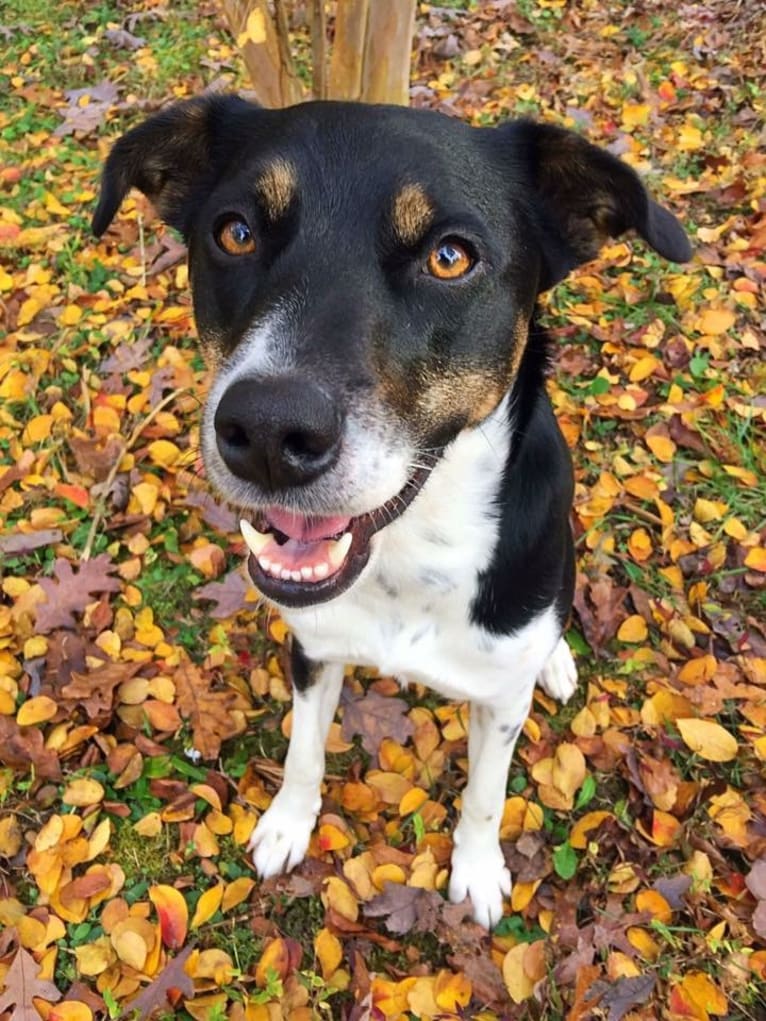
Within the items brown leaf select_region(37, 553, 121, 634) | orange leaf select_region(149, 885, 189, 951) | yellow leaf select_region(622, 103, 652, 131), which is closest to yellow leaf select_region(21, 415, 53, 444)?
brown leaf select_region(37, 553, 121, 634)

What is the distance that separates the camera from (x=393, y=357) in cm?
212

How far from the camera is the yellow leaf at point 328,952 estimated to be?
304cm

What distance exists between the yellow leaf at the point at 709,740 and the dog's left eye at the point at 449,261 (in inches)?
82.9

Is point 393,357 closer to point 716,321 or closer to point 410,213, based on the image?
point 410,213

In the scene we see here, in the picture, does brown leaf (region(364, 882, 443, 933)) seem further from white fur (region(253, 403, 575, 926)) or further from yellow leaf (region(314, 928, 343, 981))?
white fur (region(253, 403, 575, 926))

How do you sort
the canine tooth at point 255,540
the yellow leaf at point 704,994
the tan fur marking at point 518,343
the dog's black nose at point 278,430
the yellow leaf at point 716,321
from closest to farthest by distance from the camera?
the dog's black nose at point 278,430 < the canine tooth at point 255,540 < the tan fur marking at point 518,343 < the yellow leaf at point 704,994 < the yellow leaf at point 716,321

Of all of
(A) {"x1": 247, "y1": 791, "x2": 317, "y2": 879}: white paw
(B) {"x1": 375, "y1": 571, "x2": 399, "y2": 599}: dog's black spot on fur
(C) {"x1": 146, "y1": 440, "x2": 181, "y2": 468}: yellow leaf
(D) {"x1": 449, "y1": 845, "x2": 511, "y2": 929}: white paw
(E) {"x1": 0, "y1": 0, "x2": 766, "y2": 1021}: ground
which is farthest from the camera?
(C) {"x1": 146, "y1": 440, "x2": 181, "y2": 468}: yellow leaf

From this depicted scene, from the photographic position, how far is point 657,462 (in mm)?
4375

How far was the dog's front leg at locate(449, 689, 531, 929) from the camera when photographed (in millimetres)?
2961

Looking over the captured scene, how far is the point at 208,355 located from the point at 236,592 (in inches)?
67.0

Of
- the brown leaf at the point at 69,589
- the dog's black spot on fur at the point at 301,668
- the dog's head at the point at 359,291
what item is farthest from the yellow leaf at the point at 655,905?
the brown leaf at the point at 69,589

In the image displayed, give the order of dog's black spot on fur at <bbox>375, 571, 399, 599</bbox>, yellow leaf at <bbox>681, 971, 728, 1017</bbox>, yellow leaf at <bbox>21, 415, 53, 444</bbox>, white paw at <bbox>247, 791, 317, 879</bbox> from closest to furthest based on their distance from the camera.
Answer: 1. dog's black spot on fur at <bbox>375, 571, 399, 599</bbox>
2. yellow leaf at <bbox>681, 971, 728, 1017</bbox>
3. white paw at <bbox>247, 791, 317, 879</bbox>
4. yellow leaf at <bbox>21, 415, 53, 444</bbox>

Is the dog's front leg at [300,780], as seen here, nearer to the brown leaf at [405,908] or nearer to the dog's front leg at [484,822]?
the brown leaf at [405,908]

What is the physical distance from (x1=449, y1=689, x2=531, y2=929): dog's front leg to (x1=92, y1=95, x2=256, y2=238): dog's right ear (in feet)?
6.28
